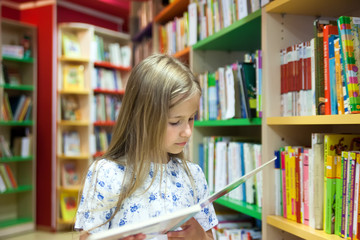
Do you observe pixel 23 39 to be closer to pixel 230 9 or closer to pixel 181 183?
pixel 230 9

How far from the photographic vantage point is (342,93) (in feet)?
4.06

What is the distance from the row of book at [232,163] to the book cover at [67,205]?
2.90 m

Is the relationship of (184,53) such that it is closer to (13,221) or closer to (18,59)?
(18,59)

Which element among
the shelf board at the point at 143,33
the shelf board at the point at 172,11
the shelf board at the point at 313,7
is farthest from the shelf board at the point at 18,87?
the shelf board at the point at 313,7

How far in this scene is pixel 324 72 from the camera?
1333 millimetres

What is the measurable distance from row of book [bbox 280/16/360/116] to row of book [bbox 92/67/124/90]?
11.9 feet

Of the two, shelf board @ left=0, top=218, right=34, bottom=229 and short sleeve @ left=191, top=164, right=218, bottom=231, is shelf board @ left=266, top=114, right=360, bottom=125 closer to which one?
short sleeve @ left=191, top=164, right=218, bottom=231

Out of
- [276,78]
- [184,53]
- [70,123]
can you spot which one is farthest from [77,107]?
[276,78]

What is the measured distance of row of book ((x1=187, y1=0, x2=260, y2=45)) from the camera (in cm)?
183

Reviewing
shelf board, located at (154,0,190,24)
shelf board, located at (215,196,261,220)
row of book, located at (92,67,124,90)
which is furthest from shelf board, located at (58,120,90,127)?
shelf board, located at (215,196,261,220)

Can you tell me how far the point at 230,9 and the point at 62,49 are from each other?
130 inches

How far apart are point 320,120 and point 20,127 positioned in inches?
167

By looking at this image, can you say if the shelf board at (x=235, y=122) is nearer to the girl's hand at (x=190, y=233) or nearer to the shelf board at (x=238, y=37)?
the shelf board at (x=238, y=37)

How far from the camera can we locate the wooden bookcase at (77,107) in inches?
185
